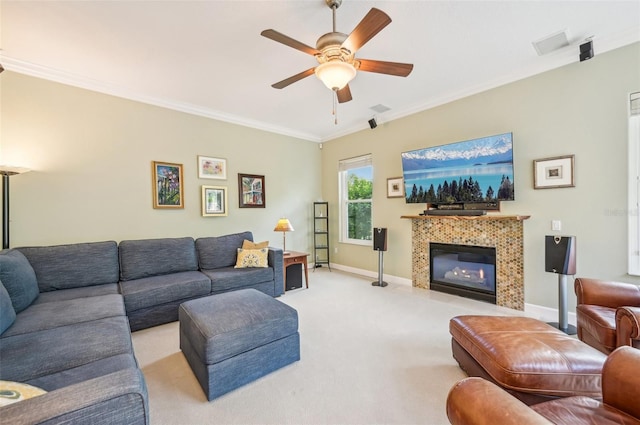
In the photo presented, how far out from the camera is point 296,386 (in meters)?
1.83

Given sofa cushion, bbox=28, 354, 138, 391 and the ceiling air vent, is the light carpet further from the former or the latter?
the ceiling air vent

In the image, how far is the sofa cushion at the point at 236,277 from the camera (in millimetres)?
3183

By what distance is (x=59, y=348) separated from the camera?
1.46 metres

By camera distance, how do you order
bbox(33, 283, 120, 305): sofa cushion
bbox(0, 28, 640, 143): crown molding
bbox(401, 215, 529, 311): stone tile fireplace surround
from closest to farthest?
1. bbox(33, 283, 120, 305): sofa cushion
2. bbox(0, 28, 640, 143): crown molding
3. bbox(401, 215, 529, 311): stone tile fireplace surround

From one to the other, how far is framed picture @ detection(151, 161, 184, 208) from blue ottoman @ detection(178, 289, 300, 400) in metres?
2.04

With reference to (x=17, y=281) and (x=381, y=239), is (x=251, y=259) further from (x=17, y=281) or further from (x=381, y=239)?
(x=17, y=281)

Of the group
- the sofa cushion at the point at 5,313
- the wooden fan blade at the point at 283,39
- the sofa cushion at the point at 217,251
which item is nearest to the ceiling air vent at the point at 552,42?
the wooden fan blade at the point at 283,39

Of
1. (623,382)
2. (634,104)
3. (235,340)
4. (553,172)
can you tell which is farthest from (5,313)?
(634,104)

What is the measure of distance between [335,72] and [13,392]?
2256 millimetres

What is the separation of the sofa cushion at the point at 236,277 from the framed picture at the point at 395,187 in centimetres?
232

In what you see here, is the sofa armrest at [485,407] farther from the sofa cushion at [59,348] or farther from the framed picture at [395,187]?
the framed picture at [395,187]

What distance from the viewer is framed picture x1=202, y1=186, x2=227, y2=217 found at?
4.03 metres

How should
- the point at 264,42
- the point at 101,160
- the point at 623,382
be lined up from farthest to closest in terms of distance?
the point at 101,160
the point at 264,42
the point at 623,382

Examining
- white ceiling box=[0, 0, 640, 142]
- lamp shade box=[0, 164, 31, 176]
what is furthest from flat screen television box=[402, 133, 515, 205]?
lamp shade box=[0, 164, 31, 176]
